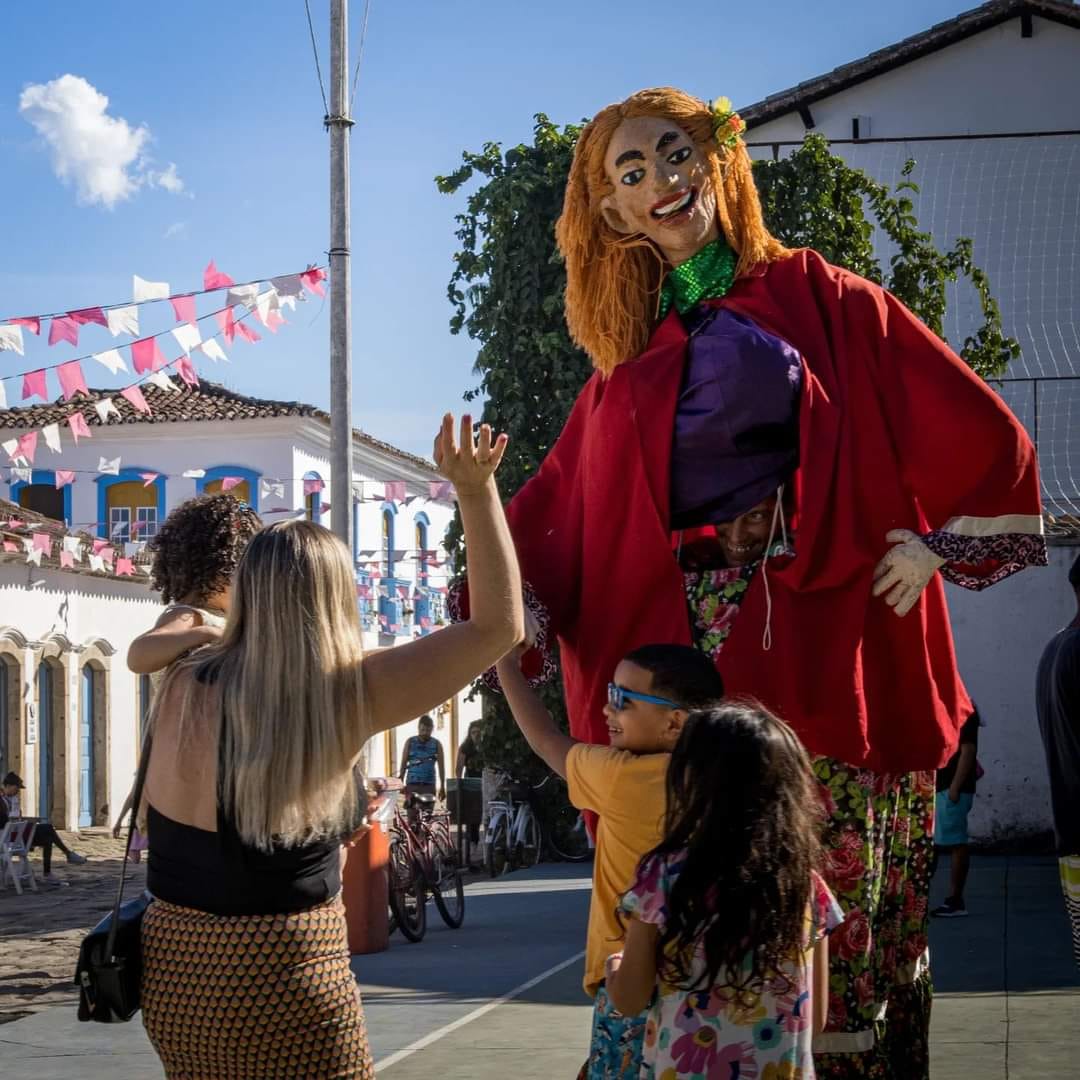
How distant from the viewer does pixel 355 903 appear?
10406 millimetres

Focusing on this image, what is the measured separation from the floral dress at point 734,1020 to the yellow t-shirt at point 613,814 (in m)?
0.20

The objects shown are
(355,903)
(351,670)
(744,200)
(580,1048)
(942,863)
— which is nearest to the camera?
(351,670)

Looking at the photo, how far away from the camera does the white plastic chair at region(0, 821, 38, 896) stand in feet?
58.7

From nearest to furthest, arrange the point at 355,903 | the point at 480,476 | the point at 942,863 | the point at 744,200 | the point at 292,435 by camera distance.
Answer: the point at 480,476 → the point at 744,200 → the point at 355,903 → the point at 942,863 → the point at 292,435

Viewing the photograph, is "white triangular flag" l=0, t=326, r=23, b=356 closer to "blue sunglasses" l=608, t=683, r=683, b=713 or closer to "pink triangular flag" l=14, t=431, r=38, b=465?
"pink triangular flag" l=14, t=431, r=38, b=465

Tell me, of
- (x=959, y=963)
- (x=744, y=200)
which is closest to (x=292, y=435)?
(x=959, y=963)

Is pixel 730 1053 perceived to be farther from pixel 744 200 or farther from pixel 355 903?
pixel 355 903

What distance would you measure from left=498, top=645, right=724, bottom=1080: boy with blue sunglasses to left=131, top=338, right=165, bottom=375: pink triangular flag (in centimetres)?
1097

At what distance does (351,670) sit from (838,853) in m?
0.82

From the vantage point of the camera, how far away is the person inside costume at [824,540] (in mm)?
2689

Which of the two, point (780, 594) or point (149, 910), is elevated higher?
point (780, 594)

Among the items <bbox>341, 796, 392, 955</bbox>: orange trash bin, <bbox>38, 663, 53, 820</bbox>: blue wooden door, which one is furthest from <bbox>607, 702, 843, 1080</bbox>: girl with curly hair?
<bbox>38, 663, 53, 820</bbox>: blue wooden door

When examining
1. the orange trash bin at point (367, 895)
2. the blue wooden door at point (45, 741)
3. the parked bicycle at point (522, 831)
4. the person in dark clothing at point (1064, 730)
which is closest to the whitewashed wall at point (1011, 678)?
the parked bicycle at point (522, 831)

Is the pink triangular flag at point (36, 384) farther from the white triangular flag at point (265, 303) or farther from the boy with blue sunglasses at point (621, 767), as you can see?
the boy with blue sunglasses at point (621, 767)
